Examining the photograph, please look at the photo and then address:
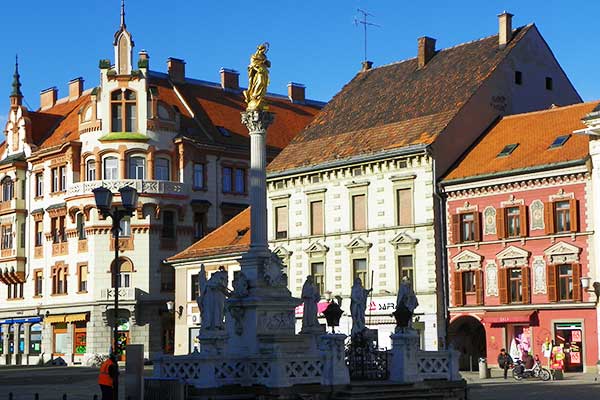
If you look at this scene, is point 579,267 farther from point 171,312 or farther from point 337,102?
point 171,312

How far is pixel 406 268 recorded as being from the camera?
50.7 meters

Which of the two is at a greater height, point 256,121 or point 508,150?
point 508,150

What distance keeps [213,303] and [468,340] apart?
24.5 metres

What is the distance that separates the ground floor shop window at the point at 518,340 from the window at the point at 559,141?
25.4 feet

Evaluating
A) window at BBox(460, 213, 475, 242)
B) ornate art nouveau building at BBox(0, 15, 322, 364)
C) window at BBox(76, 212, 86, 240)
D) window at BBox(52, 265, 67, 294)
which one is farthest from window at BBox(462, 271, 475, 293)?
window at BBox(52, 265, 67, 294)

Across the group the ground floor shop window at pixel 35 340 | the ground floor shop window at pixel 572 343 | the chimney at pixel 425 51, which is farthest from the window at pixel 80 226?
the ground floor shop window at pixel 572 343

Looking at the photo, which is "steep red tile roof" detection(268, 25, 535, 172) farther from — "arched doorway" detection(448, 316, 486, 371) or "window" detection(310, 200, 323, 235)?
"arched doorway" detection(448, 316, 486, 371)

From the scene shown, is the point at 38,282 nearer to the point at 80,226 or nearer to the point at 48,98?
the point at 80,226

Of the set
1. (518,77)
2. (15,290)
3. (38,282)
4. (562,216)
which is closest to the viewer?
(562,216)

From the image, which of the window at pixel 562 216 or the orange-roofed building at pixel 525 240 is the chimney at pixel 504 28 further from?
the window at pixel 562 216

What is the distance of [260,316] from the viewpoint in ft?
95.0

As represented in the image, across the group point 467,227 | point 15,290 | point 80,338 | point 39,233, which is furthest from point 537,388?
point 15,290

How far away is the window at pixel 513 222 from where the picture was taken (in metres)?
46.8

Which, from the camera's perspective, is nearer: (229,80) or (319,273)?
(319,273)
